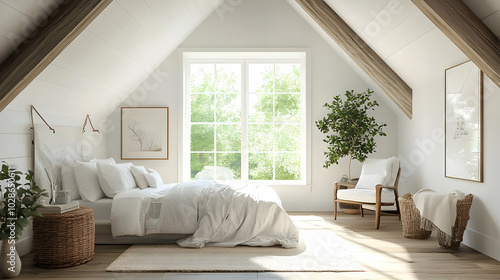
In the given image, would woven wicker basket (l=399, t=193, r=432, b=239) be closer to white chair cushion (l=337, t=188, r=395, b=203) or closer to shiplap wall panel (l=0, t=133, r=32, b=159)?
white chair cushion (l=337, t=188, r=395, b=203)

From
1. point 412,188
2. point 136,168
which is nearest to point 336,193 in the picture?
point 412,188

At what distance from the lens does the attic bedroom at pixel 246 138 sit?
3.37 meters

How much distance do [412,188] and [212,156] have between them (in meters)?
2.94

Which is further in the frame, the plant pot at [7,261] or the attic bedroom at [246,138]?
the attic bedroom at [246,138]

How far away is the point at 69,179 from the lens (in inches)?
174

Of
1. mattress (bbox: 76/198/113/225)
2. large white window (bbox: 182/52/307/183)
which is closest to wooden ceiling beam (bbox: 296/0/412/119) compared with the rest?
large white window (bbox: 182/52/307/183)

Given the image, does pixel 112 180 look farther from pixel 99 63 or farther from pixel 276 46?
pixel 276 46

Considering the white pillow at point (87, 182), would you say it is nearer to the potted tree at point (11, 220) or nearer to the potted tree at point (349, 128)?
the potted tree at point (11, 220)

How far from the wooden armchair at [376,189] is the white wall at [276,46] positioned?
699 mm

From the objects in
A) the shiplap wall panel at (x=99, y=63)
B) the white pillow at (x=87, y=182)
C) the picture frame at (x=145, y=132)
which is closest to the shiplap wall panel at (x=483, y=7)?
the shiplap wall panel at (x=99, y=63)

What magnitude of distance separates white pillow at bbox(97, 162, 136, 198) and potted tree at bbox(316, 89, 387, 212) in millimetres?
2786

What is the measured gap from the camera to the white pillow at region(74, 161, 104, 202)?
14.2ft

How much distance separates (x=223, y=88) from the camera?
6582mm

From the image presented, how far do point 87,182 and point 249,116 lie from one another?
9.37 ft
